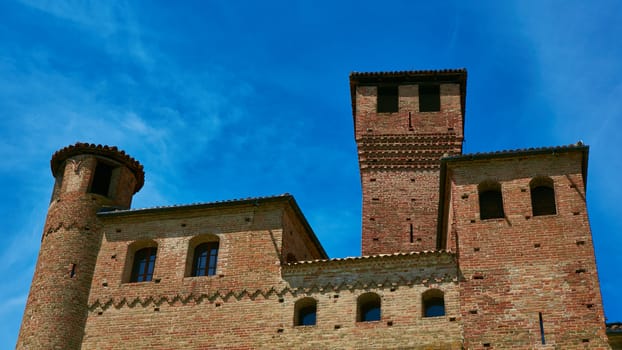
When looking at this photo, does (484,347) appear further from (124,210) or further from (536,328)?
(124,210)

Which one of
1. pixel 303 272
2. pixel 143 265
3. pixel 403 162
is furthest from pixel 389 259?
pixel 403 162

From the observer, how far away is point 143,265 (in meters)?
23.5

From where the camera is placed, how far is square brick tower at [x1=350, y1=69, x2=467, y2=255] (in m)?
27.2

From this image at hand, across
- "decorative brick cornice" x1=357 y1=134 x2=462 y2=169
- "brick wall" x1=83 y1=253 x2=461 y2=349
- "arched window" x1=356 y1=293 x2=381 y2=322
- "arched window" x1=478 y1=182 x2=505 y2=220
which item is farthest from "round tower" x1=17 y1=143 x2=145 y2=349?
"arched window" x1=478 y1=182 x2=505 y2=220

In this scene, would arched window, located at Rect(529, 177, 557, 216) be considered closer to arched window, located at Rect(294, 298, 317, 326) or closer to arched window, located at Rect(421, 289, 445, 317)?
arched window, located at Rect(421, 289, 445, 317)

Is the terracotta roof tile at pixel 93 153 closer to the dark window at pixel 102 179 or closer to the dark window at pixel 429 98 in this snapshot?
the dark window at pixel 102 179

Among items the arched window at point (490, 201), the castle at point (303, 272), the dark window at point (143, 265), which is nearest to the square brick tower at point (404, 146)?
the castle at point (303, 272)

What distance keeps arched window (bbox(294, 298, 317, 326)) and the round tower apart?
579cm

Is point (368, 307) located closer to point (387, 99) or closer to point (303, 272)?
point (303, 272)

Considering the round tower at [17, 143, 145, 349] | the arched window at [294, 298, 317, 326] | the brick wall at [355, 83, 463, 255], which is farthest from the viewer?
the brick wall at [355, 83, 463, 255]

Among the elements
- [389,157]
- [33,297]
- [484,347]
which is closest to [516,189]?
[484,347]

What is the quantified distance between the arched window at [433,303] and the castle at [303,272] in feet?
0.15

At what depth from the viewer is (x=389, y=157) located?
28906 mm

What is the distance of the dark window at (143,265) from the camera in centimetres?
2327
